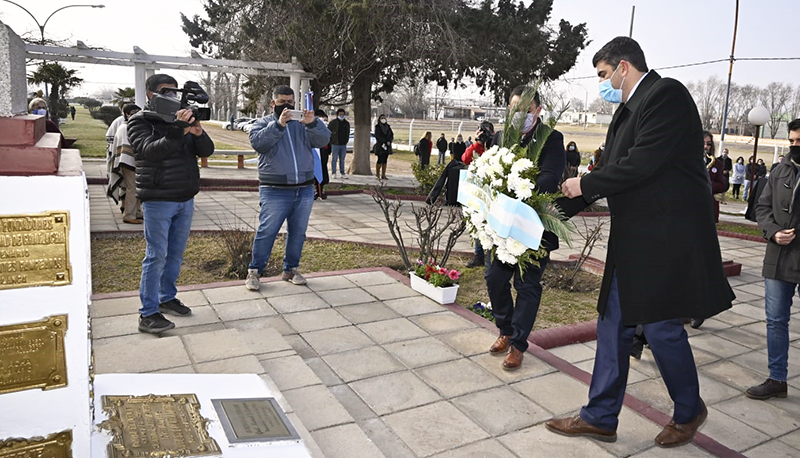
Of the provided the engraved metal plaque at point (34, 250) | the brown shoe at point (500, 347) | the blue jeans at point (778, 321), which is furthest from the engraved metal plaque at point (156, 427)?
the blue jeans at point (778, 321)

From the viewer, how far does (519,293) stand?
167 inches

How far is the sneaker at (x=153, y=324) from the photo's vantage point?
4461mm

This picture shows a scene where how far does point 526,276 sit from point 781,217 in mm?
1815

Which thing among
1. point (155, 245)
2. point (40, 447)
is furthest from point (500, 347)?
point (40, 447)

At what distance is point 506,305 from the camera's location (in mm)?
4430

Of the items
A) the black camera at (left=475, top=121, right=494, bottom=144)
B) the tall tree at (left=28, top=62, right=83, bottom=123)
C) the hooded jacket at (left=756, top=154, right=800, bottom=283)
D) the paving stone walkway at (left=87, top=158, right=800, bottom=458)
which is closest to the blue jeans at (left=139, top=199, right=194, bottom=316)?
the paving stone walkway at (left=87, top=158, right=800, bottom=458)

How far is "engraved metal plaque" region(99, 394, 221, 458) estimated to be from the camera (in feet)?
8.24

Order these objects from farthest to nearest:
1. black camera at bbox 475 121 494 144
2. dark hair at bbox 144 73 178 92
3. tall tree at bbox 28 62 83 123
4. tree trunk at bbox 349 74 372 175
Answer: tall tree at bbox 28 62 83 123
tree trunk at bbox 349 74 372 175
black camera at bbox 475 121 494 144
dark hair at bbox 144 73 178 92

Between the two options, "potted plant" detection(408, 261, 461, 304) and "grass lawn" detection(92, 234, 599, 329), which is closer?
"potted plant" detection(408, 261, 461, 304)

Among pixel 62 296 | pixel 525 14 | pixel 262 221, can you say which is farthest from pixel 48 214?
pixel 525 14

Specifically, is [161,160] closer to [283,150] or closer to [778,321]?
[283,150]

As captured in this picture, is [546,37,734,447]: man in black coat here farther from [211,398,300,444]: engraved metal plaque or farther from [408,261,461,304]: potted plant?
[408,261,461,304]: potted plant

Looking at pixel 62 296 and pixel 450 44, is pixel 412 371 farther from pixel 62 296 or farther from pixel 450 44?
pixel 450 44

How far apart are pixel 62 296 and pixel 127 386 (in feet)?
3.60
